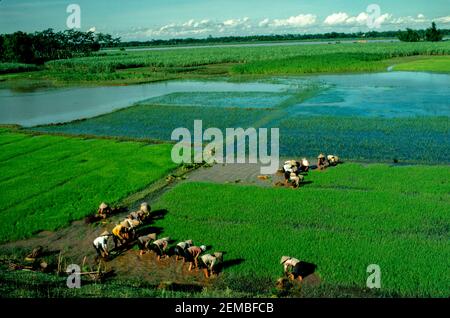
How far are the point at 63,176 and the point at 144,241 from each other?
7.74m

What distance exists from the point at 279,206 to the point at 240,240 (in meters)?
2.49

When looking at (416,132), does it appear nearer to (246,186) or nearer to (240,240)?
(246,186)

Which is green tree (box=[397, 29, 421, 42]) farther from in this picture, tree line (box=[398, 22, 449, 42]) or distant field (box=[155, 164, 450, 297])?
distant field (box=[155, 164, 450, 297])

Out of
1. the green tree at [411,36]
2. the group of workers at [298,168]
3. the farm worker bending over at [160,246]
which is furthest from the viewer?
the green tree at [411,36]

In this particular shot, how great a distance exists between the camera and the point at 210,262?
31.9ft

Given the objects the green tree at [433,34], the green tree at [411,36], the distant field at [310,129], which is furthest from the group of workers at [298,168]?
the green tree at [411,36]

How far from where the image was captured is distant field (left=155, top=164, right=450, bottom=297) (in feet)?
31.0

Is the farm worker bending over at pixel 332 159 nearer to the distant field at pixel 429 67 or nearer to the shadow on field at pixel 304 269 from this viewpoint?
the shadow on field at pixel 304 269

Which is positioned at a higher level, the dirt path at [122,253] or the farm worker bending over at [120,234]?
the farm worker bending over at [120,234]

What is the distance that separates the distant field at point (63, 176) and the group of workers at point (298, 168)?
4878 millimetres

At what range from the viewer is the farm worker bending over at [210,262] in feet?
31.8

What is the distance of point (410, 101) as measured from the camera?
3091cm

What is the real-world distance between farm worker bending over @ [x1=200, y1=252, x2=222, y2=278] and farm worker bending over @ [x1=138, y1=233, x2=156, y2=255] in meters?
1.74
